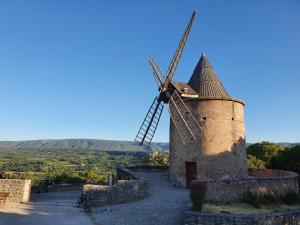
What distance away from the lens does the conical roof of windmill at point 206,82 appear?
729 inches

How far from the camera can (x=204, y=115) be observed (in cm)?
1800

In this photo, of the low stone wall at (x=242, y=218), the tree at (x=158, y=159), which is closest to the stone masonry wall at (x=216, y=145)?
the low stone wall at (x=242, y=218)

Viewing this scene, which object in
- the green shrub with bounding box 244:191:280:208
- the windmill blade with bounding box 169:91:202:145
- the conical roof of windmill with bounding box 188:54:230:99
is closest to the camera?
the green shrub with bounding box 244:191:280:208

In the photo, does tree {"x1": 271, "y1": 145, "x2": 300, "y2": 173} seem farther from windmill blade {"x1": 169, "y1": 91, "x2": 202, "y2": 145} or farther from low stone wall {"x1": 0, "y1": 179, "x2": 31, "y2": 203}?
low stone wall {"x1": 0, "y1": 179, "x2": 31, "y2": 203}

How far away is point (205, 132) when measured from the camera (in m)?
17.8

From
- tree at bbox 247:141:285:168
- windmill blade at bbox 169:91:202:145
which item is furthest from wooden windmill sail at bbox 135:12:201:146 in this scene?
tree at bbox 247:141:285:168

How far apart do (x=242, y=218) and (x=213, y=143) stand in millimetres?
7548

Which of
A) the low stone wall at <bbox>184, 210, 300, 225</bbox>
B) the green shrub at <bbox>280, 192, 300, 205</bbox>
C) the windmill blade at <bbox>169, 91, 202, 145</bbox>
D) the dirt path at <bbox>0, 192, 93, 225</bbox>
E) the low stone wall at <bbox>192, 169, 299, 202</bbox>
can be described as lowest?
the dirt path at <bbox>0, 192, 93, 225</bbox>

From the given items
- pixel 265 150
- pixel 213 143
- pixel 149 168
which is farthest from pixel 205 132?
pixel 265 150

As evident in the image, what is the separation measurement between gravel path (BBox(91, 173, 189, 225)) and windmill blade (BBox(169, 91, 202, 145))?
3.59m

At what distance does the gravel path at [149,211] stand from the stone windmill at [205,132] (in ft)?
8.11

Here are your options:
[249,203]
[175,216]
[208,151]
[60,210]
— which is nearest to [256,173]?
[208,151]

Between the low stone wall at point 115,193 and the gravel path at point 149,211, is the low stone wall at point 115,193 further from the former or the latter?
the gravel path at point 149,211

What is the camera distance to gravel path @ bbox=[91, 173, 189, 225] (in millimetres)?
11641
